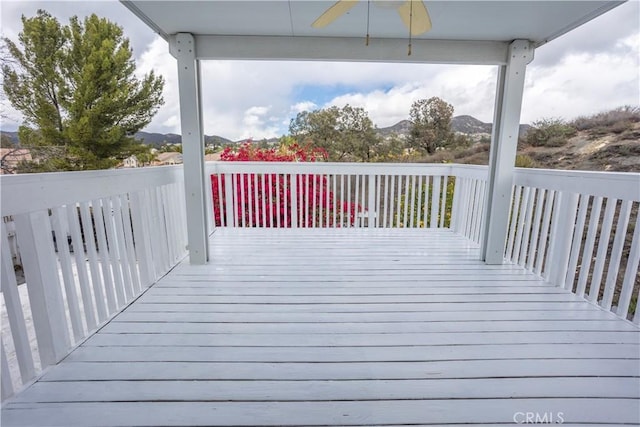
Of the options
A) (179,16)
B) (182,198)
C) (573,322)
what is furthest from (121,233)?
(573,322)

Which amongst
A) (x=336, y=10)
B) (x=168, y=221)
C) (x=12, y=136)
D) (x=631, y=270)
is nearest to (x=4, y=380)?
(x=168, y=221)

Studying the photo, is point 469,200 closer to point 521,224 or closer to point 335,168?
point 521,224

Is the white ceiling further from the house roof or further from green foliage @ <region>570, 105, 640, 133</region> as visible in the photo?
Answer: green foliage @ <region>570, 105, 640, 133</region>

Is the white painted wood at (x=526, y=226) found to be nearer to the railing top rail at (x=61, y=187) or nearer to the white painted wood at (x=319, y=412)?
the white painted wood at (x=319, y=412)

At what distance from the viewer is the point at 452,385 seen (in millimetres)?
1449

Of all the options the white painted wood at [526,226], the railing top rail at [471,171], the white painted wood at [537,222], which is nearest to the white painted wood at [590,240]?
the white painted wood at [537,222]

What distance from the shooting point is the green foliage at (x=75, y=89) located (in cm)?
1052

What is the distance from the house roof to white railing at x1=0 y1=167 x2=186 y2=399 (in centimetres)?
123

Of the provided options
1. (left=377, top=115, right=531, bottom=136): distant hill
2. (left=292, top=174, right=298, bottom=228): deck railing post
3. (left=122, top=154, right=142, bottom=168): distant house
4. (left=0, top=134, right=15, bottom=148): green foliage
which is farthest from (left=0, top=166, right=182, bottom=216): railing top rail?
(left=122, top=154, right=142, bottom=168): distant house

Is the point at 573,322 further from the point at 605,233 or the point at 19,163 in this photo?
the point at 19,163

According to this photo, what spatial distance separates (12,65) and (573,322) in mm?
15556

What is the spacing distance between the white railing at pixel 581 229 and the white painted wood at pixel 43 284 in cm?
333

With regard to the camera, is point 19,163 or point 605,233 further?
point 19,163

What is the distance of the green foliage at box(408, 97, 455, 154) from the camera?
9.77m
